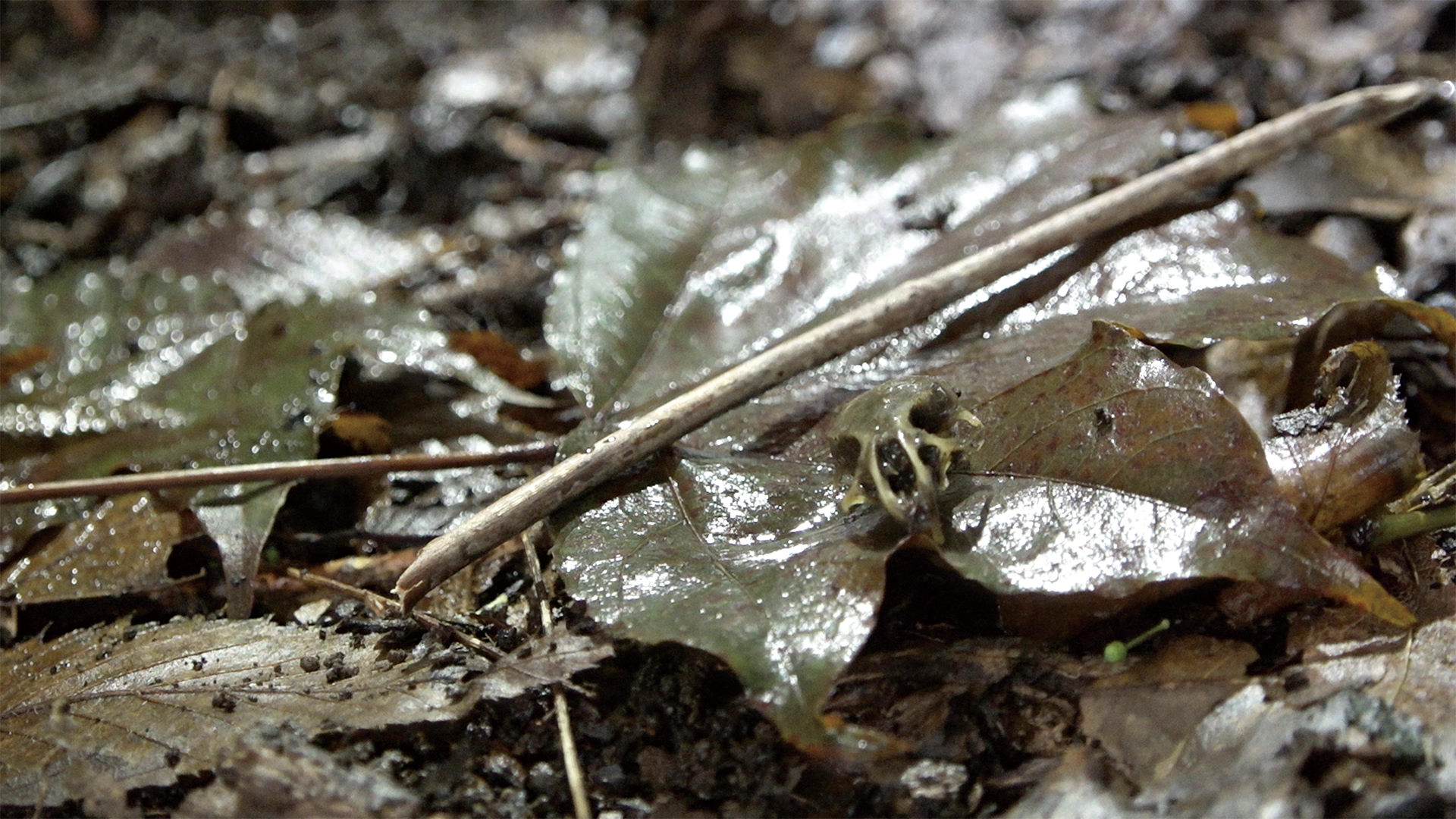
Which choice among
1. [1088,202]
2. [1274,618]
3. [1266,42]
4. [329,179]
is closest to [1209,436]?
[1274,618]

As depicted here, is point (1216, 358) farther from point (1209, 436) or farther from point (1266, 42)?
point (1266, 42)

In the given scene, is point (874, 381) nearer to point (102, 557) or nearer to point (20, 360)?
point (102, 557)

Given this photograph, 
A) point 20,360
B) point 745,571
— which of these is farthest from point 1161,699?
point 20,360

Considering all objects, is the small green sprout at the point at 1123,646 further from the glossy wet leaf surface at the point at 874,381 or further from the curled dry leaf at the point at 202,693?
the curled dry leaf at the point at 202,693

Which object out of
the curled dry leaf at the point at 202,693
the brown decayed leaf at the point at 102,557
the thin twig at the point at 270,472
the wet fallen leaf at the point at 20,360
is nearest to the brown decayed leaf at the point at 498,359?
the thin twig at the point at 270,472

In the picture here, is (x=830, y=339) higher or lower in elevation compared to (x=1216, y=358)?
higher
